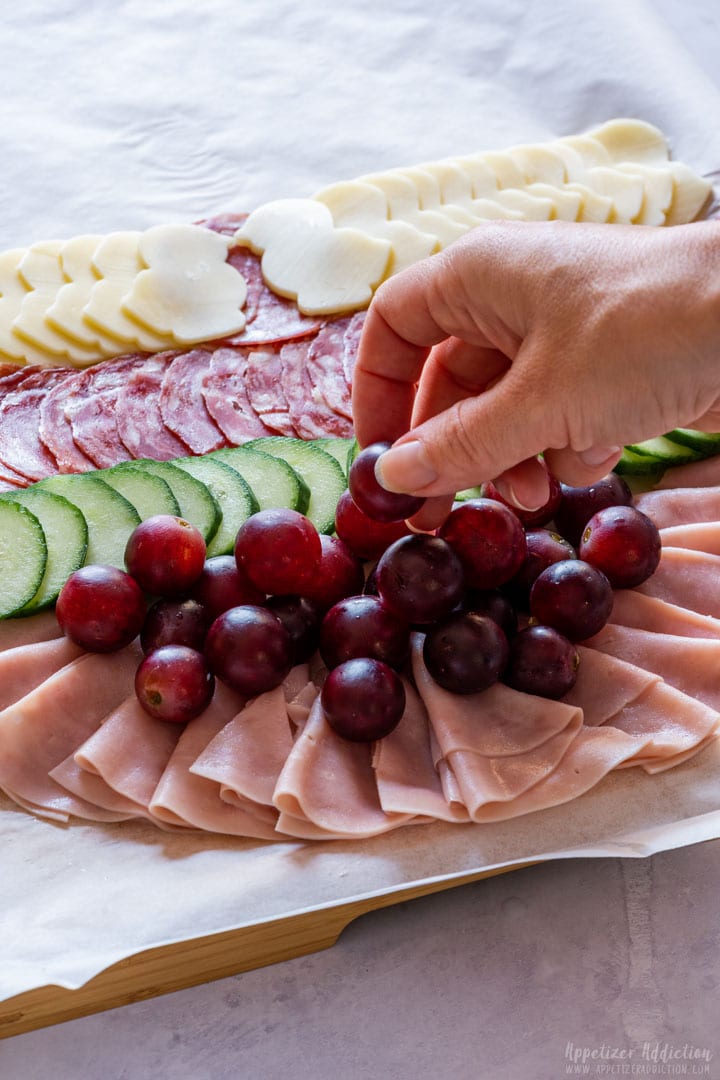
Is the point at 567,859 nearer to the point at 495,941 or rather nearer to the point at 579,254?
the point at 495,941

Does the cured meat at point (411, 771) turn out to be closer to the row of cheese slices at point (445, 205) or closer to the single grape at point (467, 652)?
the single grape at point (467, 652)

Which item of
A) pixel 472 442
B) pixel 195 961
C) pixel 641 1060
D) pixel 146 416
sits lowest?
pixel 641 1060

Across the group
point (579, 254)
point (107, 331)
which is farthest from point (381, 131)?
point (579, 254)

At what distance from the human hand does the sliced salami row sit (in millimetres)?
825

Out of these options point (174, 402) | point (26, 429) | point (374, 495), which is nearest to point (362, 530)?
point (374, 495)

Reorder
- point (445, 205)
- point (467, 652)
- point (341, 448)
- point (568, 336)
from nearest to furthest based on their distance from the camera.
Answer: point (568, 336)
point (467, 652)
point (341, 448)
point (445, 205)

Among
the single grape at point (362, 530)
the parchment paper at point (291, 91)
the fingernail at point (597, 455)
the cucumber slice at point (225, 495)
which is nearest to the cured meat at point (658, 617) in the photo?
the fingernail at point (597, 455)

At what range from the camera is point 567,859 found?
188 cm

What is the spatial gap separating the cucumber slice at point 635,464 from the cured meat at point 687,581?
291 millimetres

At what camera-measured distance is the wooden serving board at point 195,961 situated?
1.62 m

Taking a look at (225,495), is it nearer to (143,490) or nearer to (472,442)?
(143,490)

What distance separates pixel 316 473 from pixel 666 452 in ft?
2.73

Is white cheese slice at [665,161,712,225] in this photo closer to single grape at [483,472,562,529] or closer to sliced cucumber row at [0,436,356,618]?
single grape at [483,472,562,529]

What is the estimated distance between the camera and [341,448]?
2352 mm
